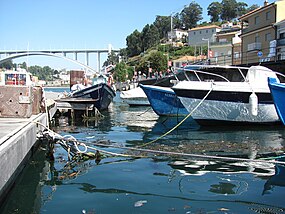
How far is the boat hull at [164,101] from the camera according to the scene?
674 inches

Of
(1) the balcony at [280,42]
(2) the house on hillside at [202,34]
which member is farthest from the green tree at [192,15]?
(1) the balcony at [280,42]

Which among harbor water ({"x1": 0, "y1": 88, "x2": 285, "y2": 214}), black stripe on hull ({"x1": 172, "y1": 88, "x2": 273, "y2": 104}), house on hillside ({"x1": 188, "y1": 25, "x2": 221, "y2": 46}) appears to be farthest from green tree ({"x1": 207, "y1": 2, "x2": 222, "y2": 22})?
harbor water ({"x1": 0, "y1": 88, "x2": 285, "y2": 214})

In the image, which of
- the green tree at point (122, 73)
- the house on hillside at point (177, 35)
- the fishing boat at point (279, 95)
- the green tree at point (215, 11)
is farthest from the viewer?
the green tree at point (215, 11)

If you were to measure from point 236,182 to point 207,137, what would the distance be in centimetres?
518

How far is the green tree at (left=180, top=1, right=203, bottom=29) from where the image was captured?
453 feet

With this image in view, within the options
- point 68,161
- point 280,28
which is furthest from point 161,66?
point 68,161

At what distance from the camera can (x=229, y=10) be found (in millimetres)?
131500

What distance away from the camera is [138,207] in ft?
15.8

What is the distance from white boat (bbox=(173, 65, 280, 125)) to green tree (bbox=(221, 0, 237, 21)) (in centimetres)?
12684

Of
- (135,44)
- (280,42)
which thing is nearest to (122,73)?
(135,44)

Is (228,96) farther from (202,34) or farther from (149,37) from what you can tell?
(149,37)

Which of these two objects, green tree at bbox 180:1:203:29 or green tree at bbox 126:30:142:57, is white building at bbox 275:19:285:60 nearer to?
green tree at bbox 126:30:142:57

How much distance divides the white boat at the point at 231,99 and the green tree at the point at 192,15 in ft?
430

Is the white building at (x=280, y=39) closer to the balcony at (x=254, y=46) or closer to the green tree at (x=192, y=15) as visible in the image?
the balcony at (x=254, y=46)
